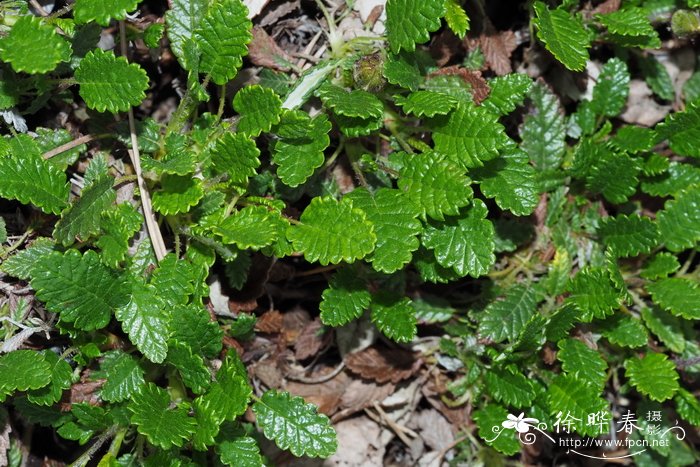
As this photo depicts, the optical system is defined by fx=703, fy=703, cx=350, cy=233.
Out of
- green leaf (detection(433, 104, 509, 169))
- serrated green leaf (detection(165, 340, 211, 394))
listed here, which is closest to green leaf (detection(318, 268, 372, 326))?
serrated green leaf (detection(165, 340, 211, 394))

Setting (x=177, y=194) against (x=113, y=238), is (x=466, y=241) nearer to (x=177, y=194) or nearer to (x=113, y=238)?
(x=177, y=194)

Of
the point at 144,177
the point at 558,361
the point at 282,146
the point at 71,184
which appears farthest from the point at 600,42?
the point at 71,184

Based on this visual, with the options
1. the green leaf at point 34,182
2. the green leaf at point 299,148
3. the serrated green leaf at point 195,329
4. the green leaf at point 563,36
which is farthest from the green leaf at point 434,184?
the green leaf at point 34,182

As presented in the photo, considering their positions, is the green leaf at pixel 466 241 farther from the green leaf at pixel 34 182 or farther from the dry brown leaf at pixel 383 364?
the green leaf at pixel 34 182

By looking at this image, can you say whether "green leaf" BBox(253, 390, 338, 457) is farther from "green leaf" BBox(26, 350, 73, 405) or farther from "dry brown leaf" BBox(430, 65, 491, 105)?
"dry brown leaf" BBox(430, 65, 491, 105)

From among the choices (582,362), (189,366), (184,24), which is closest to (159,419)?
(189,366)

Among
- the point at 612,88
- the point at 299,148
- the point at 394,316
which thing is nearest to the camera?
the point at 299,148
